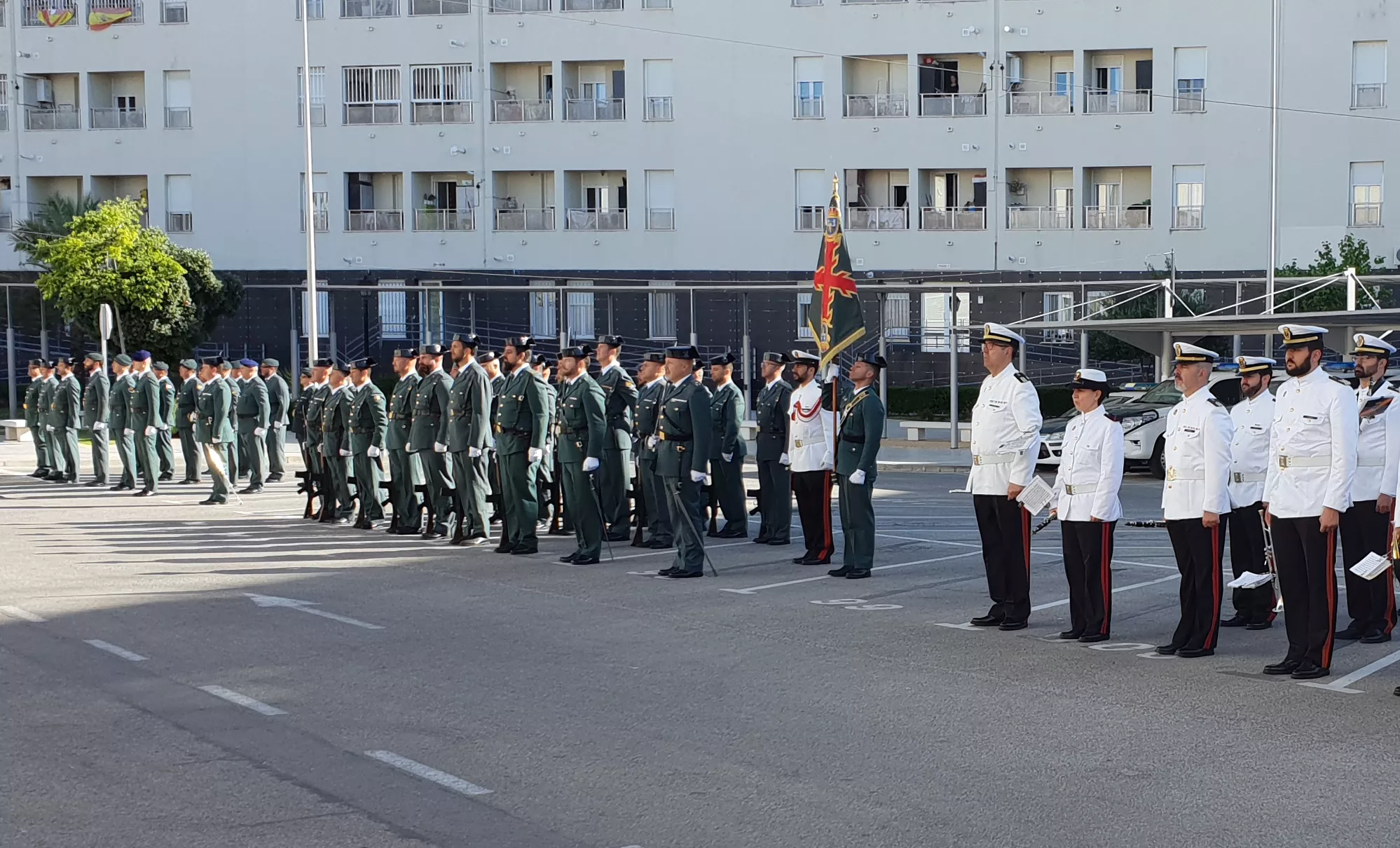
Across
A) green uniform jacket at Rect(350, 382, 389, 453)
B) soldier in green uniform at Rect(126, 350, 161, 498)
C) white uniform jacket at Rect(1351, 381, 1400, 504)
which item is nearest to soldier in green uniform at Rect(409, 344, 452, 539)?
green uniform jacket at Rect(350, 382, 389, 453)

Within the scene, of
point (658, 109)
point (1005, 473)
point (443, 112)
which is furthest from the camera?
point (443, 112)

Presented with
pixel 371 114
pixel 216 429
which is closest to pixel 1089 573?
pixel 216 429

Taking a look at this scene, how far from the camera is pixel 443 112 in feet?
149

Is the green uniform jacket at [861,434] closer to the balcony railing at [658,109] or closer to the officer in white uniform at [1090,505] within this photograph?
the officer in white uniform at [1090,505]

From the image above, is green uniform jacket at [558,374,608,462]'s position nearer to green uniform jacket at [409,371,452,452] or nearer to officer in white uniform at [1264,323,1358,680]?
green uniform jacket at [409,371,452,452]

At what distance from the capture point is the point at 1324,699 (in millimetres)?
8633

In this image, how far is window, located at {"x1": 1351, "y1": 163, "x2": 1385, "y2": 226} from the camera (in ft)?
132

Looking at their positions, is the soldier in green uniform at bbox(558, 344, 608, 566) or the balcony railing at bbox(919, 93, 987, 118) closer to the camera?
the soldier in green uniform at bbox(558, 344, 608, 566)

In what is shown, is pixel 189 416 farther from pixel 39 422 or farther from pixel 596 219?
pixel 596 219

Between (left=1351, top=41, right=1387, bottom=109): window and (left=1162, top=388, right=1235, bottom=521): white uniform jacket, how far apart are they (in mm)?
34207

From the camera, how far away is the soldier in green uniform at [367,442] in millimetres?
17859

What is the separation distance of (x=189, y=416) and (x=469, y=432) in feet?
26.8

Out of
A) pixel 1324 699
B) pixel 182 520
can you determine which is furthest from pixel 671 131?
pixel 1324 699

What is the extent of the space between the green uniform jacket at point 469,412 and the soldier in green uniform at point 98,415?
8788 mm
